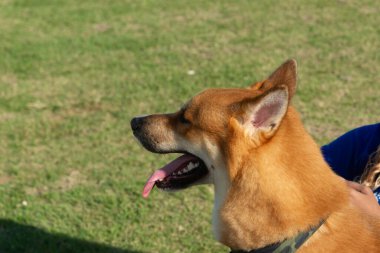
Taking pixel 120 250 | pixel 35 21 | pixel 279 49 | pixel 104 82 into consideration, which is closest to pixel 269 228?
pixel 120 250

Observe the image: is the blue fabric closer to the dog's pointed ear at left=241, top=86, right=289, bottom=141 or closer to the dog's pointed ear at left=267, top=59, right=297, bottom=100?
the dog's pointed ear at left=267, top=59, right=297, bottom=100

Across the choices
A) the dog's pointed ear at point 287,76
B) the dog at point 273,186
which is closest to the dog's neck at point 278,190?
the dog at point 273,186

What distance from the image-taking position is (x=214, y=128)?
3041 millimetres

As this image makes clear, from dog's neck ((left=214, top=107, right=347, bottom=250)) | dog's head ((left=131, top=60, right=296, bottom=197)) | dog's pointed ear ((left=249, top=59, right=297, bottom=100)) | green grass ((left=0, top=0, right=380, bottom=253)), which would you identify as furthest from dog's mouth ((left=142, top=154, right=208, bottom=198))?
green grass ((left=0, top=0, right=380, bottom=253))

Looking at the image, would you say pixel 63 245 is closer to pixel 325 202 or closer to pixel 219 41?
pixel 325 202

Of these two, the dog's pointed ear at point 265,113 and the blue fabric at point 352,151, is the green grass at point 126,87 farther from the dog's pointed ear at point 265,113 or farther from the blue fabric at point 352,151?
the dog's pointed ear at point 265,113

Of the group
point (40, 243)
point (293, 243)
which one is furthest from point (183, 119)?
point (40, 243)

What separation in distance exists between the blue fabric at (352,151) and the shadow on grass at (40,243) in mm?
1791

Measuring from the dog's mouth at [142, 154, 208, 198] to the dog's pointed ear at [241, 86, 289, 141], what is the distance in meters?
0.48

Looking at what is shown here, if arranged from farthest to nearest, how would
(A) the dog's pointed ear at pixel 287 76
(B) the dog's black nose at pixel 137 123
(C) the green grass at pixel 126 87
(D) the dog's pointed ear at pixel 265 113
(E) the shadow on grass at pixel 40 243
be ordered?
(C) the green grass at pixel 126 87
(E) the shadow on grass at pixel 40 243
(B) the dog's black nose at pixel 137 123
(A) the dog's pointed ear at pixel 287 76
(D) the dog's pointed ear at pixel 265 113

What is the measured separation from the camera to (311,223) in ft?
9.10

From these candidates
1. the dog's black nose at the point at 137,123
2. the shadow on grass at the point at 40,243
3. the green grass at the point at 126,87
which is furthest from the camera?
the green grass at the point at 126,87

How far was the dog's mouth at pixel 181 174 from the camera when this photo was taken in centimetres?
329

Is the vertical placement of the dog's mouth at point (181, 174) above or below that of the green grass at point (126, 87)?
above
